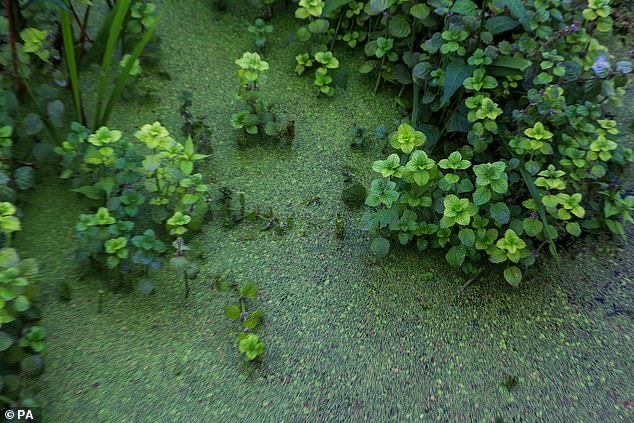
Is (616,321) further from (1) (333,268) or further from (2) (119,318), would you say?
(2) (119,318)

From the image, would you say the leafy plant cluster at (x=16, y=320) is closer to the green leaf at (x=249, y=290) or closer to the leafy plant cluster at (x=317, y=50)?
the green leaf at (x=249, y=290)

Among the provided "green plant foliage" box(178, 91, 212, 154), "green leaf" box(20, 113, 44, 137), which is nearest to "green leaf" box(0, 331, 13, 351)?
"green leaf" box(20, 113, 44, 137)

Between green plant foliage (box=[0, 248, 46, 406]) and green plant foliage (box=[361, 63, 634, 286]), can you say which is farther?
green plant foliage (box=[361, 63, 634, 286])

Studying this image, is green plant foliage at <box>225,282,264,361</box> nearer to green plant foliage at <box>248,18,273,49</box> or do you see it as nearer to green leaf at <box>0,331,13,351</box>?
green leaf at <box>0,331,13,351</box>

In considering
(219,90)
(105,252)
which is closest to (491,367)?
(105,252)

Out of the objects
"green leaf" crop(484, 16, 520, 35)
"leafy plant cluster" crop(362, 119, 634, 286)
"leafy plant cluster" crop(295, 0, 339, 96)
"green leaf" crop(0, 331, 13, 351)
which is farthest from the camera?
"leafy plant cluster" crop(295, 0, 339, 96)

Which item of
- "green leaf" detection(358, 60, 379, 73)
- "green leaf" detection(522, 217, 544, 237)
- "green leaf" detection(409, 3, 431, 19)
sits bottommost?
"green leaf" detection(522, 217, 544, 237)

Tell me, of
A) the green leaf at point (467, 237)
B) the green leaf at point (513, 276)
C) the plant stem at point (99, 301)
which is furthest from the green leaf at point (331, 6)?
the plant stem at point (99, 301)
